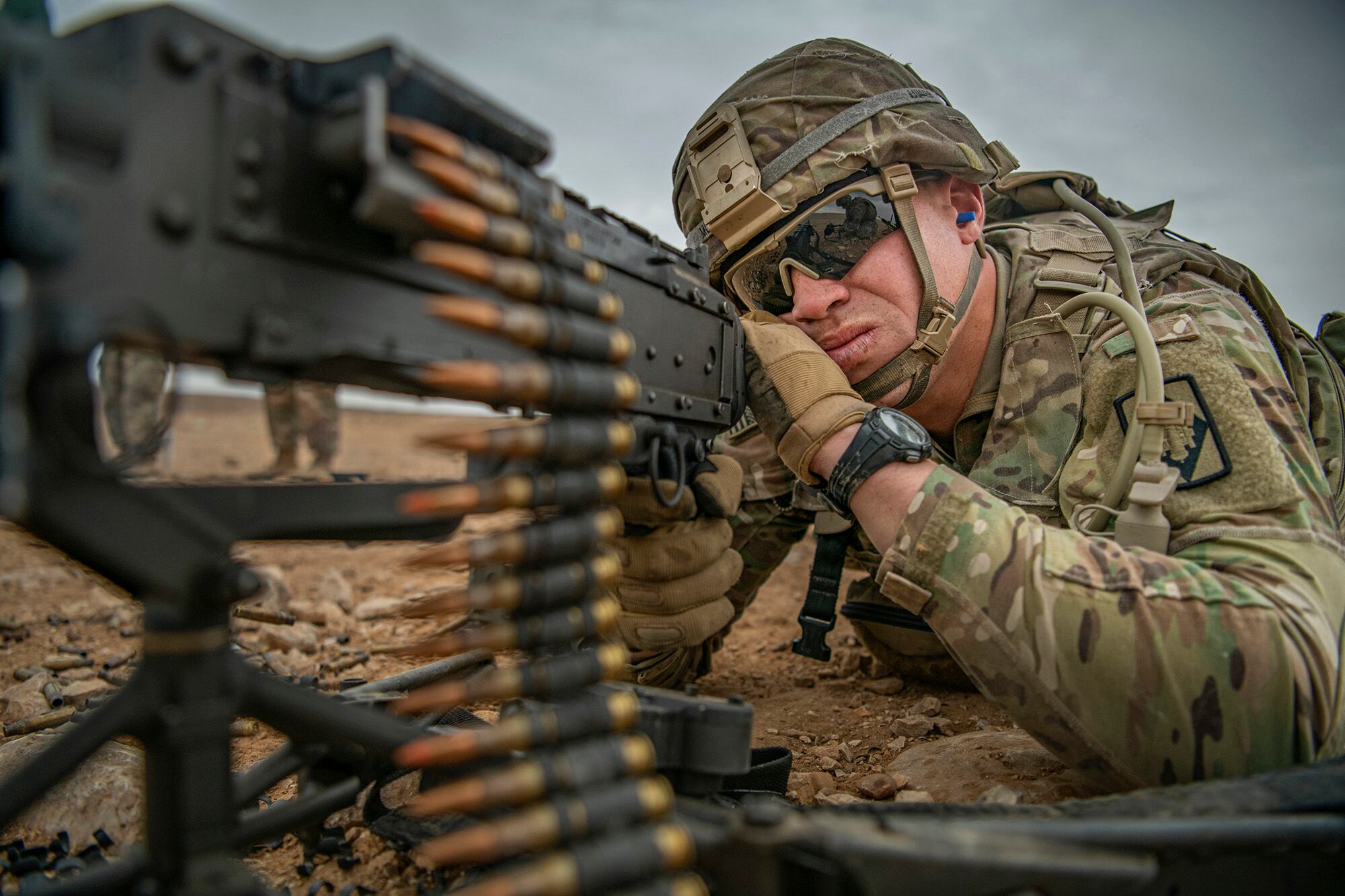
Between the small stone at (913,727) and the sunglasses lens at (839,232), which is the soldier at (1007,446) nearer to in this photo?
the sunglasses lens at (839,232)

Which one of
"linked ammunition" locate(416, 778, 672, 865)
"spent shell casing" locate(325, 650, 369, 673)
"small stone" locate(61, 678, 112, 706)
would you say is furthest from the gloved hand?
"small stone" locate(61, 678, 112, 706)

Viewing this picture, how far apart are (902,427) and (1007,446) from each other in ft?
2.36

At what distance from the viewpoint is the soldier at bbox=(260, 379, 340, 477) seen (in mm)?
9156

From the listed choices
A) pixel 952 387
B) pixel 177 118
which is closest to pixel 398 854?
pixel 177 118

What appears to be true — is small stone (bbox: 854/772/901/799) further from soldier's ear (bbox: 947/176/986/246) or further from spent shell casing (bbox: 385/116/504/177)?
spent shell casing (bbox: 385/116/504/177)

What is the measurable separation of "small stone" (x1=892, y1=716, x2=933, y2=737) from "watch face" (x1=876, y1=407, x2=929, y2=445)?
49.1 inches

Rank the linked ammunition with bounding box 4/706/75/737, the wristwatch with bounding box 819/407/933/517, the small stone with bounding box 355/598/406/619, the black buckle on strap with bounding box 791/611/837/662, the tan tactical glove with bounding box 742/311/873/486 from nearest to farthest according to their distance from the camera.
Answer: the wristwatch with bounding box 819/407/933/517 < the tan tactical glove with bounding box 742/311/873/486 < the linked ammunition with bounding box 4/706/75/737 < the black buckle on strap with bounding box 791/611/837/662 < the small stone with bounding box 355/598/406/619

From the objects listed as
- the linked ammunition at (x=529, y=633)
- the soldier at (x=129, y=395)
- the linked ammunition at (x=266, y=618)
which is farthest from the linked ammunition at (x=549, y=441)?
the soldier at (x=129, y=395)

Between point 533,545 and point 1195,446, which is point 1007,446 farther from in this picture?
point 533,545

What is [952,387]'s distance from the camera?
290 centimetres

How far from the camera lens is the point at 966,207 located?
9.54ft

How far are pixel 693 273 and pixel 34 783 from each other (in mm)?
1697

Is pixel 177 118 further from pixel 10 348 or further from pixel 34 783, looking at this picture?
pixel 34 783

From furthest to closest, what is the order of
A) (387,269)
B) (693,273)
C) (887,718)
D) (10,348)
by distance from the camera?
(887,718) → (693,273) → (387,269) → (10,348)
